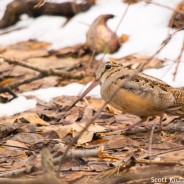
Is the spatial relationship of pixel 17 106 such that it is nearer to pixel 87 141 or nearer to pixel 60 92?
pixel 60 92

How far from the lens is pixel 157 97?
4617mm

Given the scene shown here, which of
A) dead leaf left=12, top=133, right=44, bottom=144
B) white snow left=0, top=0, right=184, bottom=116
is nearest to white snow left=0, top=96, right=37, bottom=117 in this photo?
white snow left=0, top=0, right=184, bottom=116

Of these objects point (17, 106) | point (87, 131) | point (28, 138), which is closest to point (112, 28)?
point (17, 106)

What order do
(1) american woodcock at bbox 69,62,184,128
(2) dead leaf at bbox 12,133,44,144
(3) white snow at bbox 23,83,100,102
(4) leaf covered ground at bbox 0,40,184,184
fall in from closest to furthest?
(4) leaf covered ground at bbox 0,40,184,184 → (1) american woodcock at bbox 69,62,184,128 → (2) dead leaf at bbox 12,133,44,144 → (3) white snow at bbox 23,83,100,102

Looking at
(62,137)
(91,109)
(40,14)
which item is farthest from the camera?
(40,14)

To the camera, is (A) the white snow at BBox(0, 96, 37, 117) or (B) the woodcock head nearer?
(B) the woodcock head

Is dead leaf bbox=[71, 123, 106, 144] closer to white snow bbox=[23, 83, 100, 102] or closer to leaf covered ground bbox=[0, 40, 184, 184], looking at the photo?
leaf covered ground bbox=[0, 40, 184, 184]

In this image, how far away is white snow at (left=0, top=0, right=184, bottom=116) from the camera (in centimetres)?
650

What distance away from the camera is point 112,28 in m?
7.88

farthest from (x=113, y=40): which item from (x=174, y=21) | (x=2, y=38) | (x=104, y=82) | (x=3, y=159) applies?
(x=3, y=159)

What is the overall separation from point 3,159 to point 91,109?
146 centimetres

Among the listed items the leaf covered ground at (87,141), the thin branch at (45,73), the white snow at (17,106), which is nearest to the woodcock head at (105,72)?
the leaf covered ground at (87,141)

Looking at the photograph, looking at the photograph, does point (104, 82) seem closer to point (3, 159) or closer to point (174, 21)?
point (3, 159)

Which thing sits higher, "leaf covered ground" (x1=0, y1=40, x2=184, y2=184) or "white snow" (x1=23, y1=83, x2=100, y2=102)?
"leaf covered ground" (x1=0, y1=40, x2=184, y2=184)
